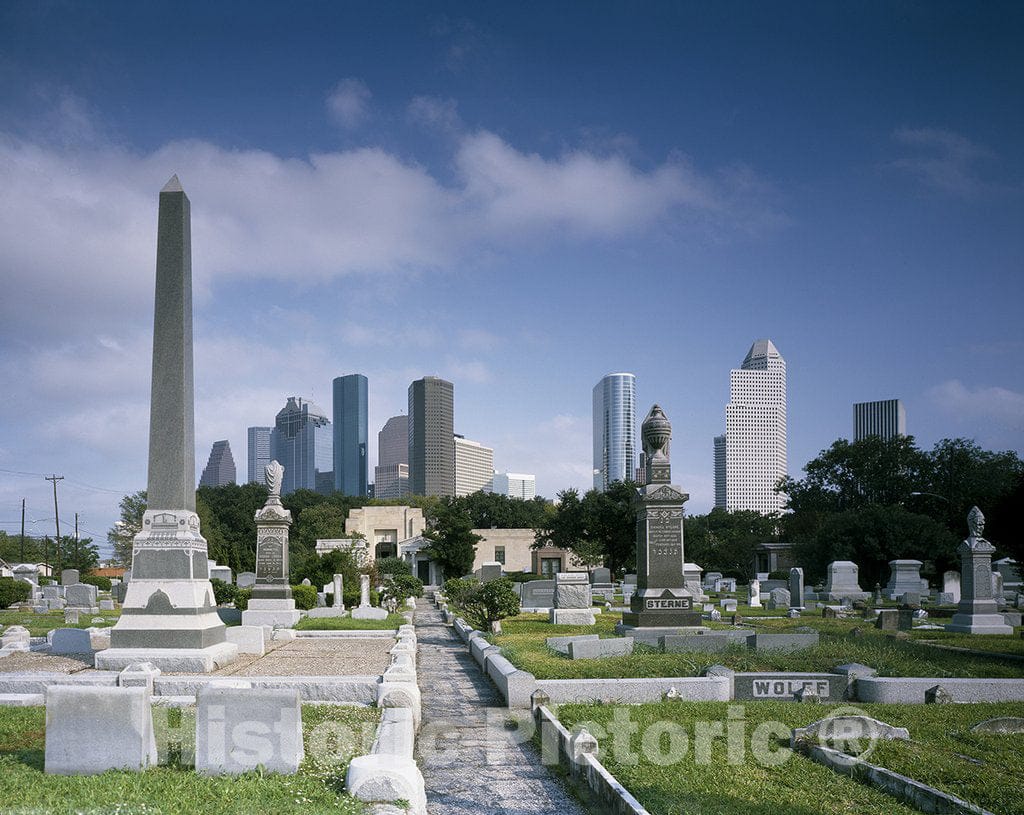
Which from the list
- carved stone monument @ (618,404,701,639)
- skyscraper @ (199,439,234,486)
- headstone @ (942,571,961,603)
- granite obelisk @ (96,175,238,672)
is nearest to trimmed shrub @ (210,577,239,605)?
granite obelisk @ (96,175,238,672)

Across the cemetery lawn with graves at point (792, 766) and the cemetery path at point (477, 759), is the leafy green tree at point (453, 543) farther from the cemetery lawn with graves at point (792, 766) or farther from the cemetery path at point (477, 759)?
the cemetery lawn with graves at point (792, 766)

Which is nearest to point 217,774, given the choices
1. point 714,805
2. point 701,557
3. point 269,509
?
point 714,805

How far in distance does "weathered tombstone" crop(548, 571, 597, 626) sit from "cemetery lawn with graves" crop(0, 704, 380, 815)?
14713mm

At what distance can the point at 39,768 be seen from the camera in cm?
634

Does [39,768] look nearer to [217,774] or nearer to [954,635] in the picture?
[217,774]

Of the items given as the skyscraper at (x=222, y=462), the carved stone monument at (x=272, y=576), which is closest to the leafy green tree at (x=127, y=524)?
the carved stone monument at (x=272, y=576)

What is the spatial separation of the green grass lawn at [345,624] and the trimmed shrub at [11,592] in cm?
1462

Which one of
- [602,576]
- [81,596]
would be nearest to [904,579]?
[602,576]

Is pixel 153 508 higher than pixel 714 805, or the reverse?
pixel 153 508

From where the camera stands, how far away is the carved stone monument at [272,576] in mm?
21641

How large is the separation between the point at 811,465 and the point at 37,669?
222 feet

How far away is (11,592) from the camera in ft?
100

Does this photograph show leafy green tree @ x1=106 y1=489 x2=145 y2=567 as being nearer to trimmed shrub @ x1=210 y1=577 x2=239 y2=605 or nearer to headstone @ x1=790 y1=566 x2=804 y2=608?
trimmed shrub @ x1=210 y1=577 x2=239 y2=605

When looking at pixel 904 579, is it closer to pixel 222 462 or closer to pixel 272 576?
pixel 272 576
